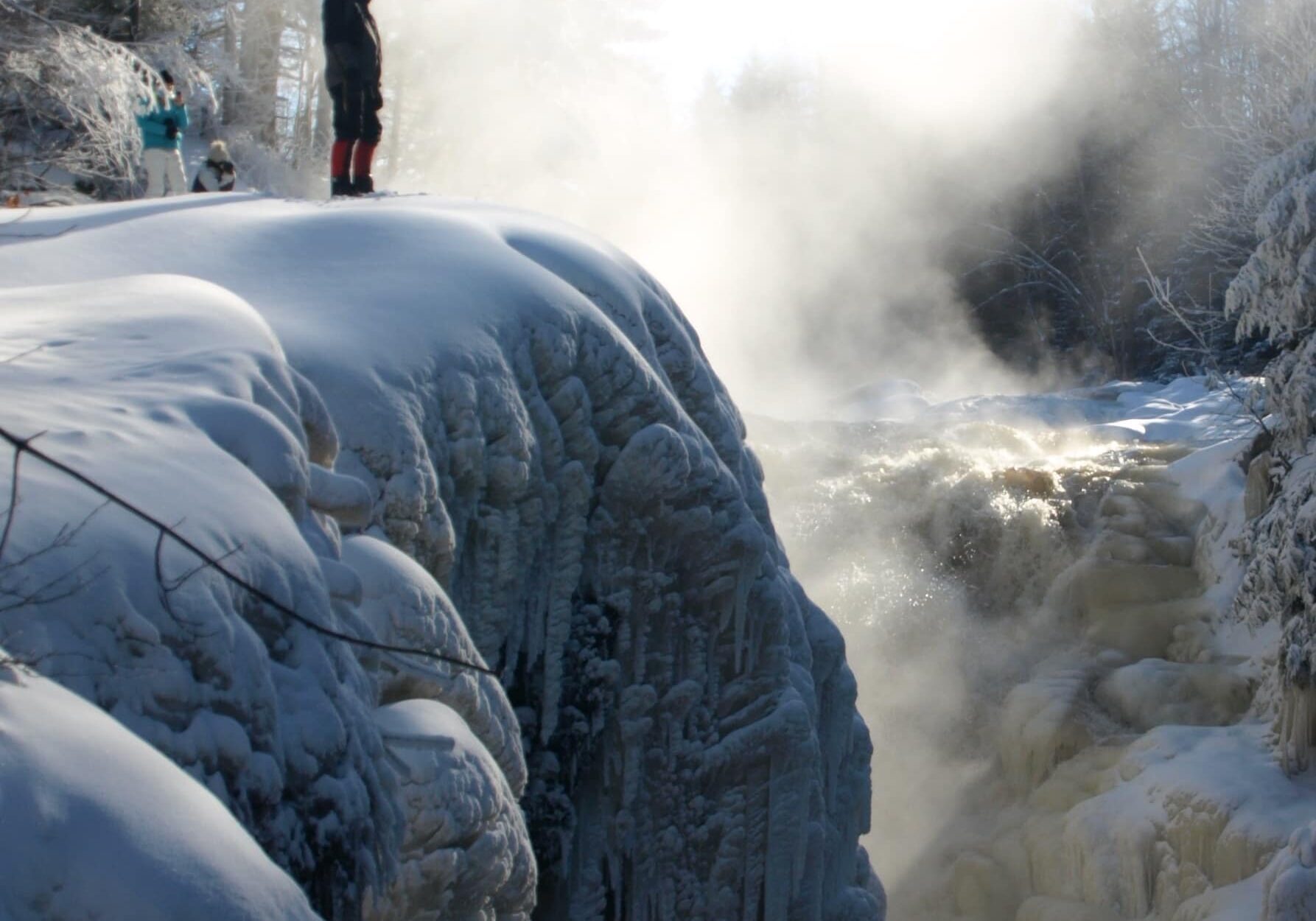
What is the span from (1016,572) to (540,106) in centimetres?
1703

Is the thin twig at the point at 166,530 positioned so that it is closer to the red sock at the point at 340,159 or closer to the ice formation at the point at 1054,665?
→ the red sock at the point at 340,159

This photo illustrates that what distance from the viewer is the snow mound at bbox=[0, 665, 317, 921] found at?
1.65 metres

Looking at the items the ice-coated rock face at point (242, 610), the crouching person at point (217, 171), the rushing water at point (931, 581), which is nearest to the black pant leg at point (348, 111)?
the crouching person at point (217, 171)

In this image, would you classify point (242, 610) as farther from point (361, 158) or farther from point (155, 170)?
point (155, 170)

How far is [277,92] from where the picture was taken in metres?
21.8

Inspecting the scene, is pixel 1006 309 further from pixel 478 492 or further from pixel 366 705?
pixel 366 705

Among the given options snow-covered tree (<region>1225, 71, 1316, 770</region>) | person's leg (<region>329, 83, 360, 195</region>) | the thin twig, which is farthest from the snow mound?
snow-covered tree (<region>1225, 71, 1316, 770</region>)

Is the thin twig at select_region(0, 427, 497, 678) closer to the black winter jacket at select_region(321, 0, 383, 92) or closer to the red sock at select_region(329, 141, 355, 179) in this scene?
the red sock at select_region(329, 141, 355, 179)

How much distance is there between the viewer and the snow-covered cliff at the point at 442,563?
2.41 metres

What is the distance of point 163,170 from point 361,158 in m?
2.83

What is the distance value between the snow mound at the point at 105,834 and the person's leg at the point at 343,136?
18.7 ft

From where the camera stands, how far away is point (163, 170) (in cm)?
948

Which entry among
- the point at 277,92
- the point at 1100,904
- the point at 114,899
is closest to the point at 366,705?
the point at 114,899

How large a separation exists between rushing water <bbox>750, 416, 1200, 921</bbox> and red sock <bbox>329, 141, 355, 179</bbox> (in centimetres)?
680
